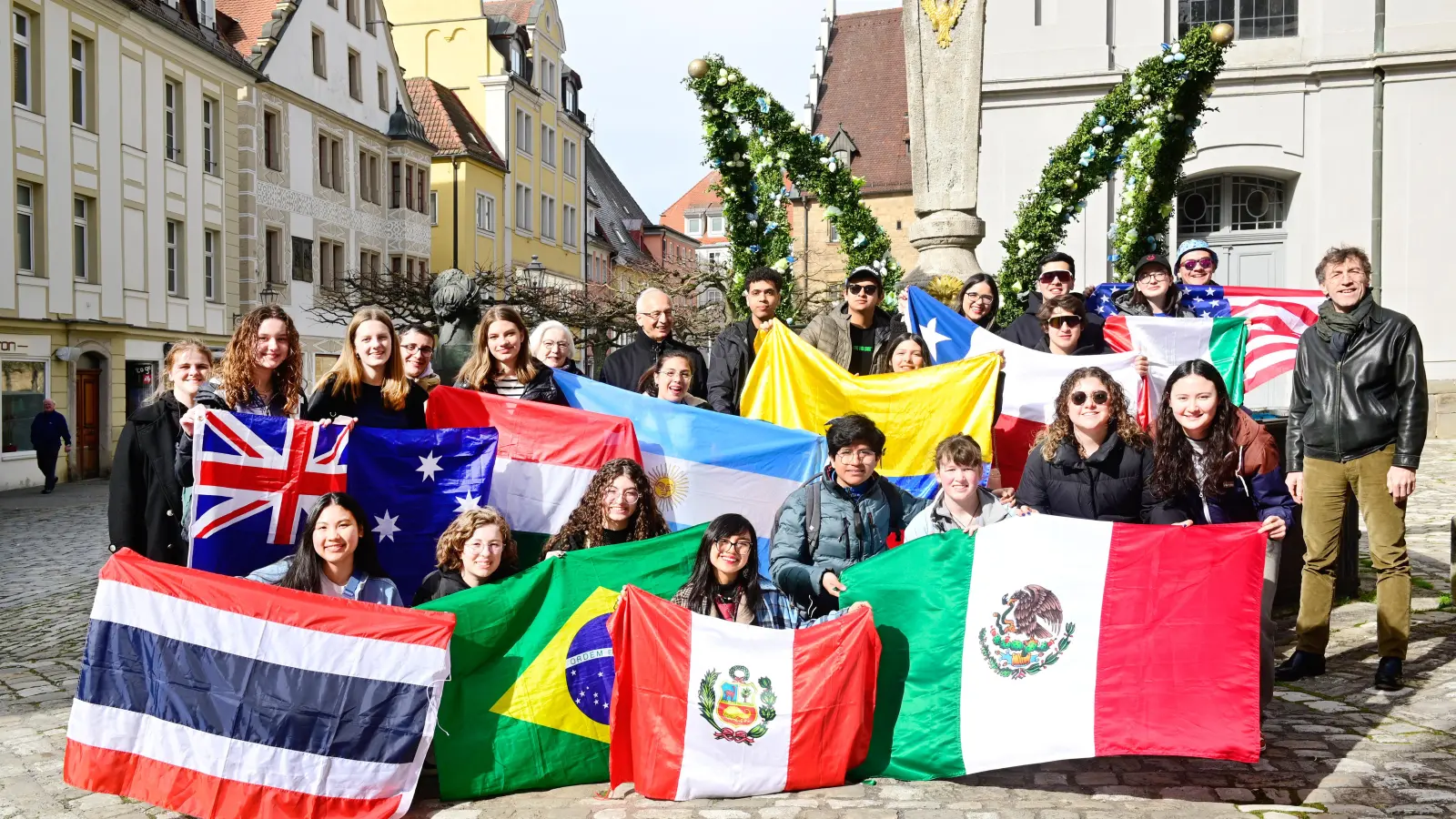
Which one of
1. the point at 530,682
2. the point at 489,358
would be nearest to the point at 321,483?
the point at 489,358

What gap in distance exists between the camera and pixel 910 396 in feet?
25.6

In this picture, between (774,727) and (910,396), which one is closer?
(774,727)

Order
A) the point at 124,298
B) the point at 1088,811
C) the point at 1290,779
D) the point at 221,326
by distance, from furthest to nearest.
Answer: the point at 221,326
the point at 124,298
the point at 1290,779
the point at 1088,811

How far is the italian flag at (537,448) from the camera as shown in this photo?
7.21 m

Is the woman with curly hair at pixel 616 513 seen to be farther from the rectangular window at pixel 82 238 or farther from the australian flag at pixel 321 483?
the rectangular window at pixel 82 238

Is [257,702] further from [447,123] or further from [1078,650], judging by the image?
[447,123]

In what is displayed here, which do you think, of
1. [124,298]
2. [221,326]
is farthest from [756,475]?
[221,326]

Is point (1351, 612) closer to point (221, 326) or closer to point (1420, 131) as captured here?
point (1420, 131)

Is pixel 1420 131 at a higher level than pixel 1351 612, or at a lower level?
higher

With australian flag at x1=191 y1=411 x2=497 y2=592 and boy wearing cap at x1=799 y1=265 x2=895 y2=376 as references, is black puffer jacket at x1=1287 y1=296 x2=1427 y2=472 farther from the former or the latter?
australian flag at x1=191 y1=411 x2=497 y2=592

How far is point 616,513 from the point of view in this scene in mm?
6289

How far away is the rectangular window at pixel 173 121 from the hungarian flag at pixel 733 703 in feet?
93.6

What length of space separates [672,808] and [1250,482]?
3008 mm

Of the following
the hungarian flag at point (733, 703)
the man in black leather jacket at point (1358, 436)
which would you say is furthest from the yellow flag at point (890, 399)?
the hungarian flag at point (733, 703)
